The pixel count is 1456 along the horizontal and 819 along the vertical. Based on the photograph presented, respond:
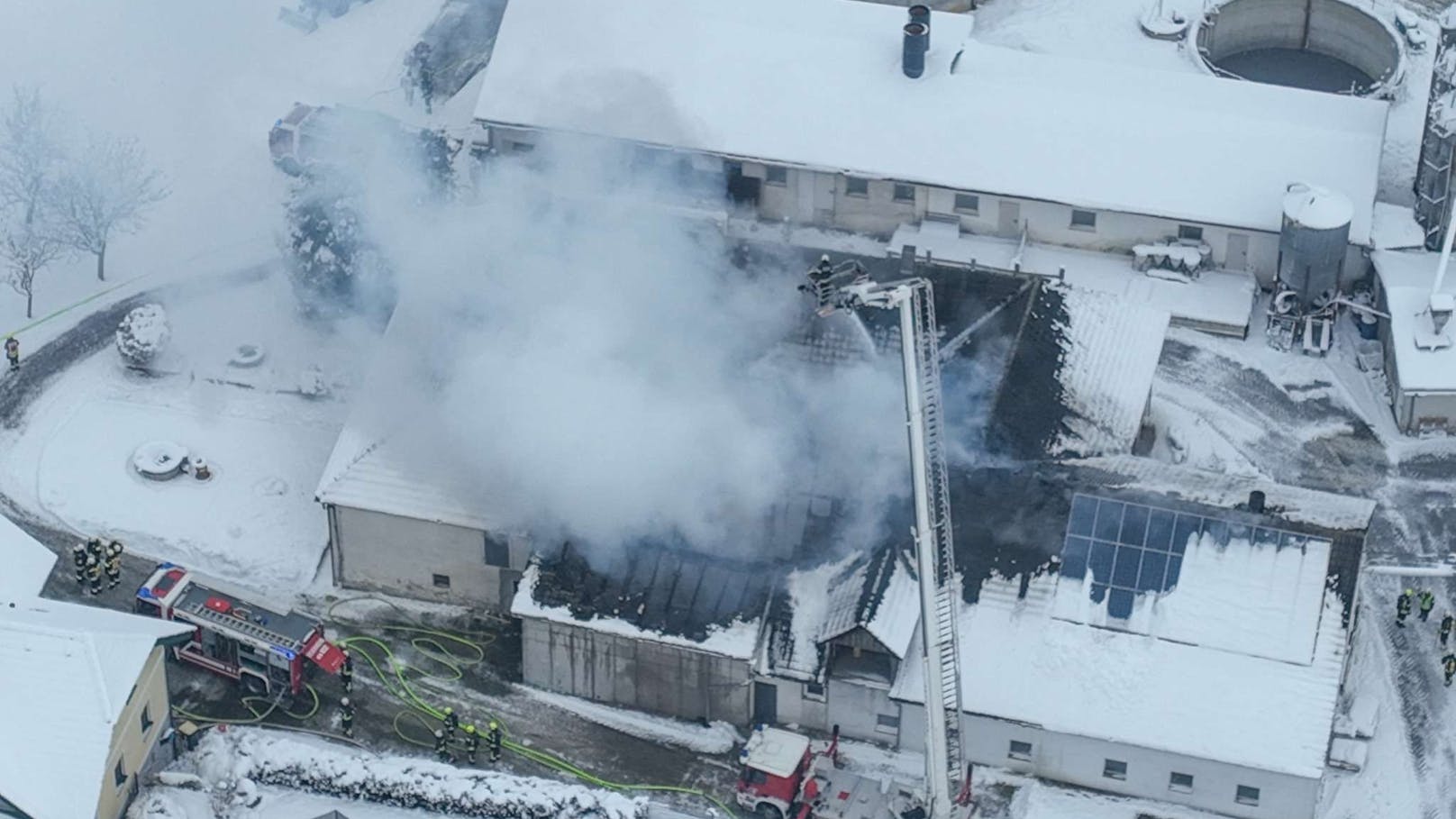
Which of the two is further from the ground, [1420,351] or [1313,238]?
[1313,238]

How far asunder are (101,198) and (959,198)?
20.6m

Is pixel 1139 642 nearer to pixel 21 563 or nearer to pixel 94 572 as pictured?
pixel 94 572

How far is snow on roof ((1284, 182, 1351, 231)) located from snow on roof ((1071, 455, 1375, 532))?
27.5 ft

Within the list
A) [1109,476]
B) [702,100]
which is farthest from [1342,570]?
[702,100]

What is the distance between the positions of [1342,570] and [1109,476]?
16.1 feet

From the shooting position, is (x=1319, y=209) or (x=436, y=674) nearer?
(x=436, y=674)

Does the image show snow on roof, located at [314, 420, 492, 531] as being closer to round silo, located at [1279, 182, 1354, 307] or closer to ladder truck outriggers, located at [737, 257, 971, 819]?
ladder truck outriggers, located at [737, 257, 971, 819]

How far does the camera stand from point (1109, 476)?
163 feet

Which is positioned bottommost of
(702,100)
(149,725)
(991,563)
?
(149,725)

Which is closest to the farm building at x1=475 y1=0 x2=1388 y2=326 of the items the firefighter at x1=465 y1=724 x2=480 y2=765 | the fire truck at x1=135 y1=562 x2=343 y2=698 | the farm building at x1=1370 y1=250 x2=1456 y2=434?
the farm building at x1=1370 y1=250 x2=1456 y2=434

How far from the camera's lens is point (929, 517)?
1638 inches

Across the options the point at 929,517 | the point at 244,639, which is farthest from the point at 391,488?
the point at 929,517

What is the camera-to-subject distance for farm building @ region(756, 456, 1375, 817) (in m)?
46.5

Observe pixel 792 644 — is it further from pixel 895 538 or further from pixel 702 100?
pixel 702 100
